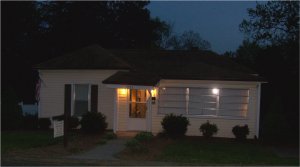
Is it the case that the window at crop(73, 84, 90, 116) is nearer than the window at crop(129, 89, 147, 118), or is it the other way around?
the window at crop(129, 89, 147, 118)

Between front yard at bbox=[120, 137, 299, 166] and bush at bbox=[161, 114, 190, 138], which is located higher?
bush at bbox=[161, 114, 190, 138]

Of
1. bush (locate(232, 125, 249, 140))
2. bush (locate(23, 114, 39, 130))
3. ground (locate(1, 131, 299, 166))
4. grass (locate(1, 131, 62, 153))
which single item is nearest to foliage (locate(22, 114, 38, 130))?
bush (locate(23, 114, 39, 130))

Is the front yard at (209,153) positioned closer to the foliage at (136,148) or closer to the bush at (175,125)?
the foliage at (136,148)

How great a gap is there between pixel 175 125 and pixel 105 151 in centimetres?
452

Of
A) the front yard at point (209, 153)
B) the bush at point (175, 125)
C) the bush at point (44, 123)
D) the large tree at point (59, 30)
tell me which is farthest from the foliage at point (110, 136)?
the large tree at point (59, 30)

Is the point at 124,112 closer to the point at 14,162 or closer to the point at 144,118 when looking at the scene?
the point at 144,118

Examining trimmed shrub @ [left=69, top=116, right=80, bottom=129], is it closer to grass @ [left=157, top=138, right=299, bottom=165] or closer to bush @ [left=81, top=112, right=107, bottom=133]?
bush @ [left=81, top=112, right=107, bottom=133]

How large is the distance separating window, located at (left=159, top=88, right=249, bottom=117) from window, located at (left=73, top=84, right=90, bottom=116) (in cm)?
351

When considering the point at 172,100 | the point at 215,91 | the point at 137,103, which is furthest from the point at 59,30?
the point at 215,91

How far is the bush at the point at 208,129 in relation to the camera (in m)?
18.5

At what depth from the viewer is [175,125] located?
706 inches

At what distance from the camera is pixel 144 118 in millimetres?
19484

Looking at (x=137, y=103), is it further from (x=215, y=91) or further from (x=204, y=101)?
(x=215, y=91)

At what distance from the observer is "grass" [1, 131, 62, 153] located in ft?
48.5
